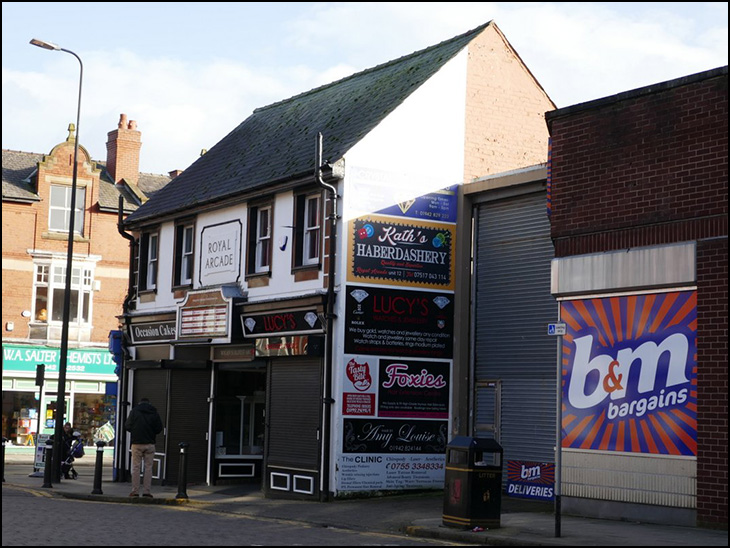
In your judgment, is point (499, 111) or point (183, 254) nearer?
point (499, 111)

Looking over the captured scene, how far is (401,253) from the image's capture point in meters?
22.4

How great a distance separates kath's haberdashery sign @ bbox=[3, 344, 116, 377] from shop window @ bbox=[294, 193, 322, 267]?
19596mm

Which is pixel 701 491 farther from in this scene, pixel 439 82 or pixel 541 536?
pixel 439 82

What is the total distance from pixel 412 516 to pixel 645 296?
527 cm

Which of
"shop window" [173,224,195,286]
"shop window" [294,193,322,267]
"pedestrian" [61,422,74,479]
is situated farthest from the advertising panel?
"pedestrian" [61,422,74,479]

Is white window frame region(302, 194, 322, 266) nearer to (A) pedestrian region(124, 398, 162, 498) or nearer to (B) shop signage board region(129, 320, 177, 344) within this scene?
(A) pedestrian region(124, 398, 162, 498)

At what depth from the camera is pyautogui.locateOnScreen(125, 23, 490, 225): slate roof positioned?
23.6 m

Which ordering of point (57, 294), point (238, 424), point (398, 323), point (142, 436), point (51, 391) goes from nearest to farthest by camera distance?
point (142, 436) → point (398, 323) → point (238, 424) → point (51, 391) → point (57, 294)

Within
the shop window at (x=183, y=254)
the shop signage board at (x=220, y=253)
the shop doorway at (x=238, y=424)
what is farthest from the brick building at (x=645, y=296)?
the shop window at (x=183, y=254)

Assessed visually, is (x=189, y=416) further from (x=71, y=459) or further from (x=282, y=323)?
(x=282, y=323)

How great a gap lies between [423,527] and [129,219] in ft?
54.4

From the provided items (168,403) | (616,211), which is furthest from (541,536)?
(168,403)

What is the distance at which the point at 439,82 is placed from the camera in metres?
23.5

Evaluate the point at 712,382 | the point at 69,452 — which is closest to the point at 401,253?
the point at 712,382
